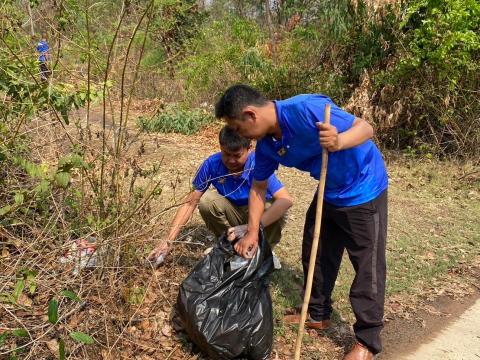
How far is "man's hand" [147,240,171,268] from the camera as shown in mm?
3240

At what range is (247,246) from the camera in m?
2.95

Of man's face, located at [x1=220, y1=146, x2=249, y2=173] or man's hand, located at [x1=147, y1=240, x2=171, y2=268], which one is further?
man's face, located at [x1=220, y1=146, x2=249, y2=173]

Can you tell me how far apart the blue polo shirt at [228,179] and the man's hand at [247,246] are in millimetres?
693

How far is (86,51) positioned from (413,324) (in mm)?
2958

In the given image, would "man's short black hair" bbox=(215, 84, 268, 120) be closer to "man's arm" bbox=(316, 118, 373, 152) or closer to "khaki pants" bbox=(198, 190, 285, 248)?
"man's arm" bbox=(316, 118, 373, 152)

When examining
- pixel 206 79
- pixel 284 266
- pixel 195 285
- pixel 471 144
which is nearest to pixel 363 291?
pixel 195 285

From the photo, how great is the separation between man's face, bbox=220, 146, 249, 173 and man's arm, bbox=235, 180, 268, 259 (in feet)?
1.57

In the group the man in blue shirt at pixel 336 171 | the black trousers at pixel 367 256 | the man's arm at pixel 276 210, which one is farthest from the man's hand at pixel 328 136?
the man's arm at pixel 276 210

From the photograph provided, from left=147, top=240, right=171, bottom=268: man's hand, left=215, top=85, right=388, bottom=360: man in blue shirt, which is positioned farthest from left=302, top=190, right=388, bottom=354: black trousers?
left=147, top=240, right=171, bottom=268: man's hand

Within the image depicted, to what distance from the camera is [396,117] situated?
7793mm

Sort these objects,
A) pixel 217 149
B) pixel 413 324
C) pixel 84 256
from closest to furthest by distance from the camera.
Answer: pixel 84 256
pixel 413 324
pixel 217 149

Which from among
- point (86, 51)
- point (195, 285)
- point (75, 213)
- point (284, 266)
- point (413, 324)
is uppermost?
point (86, 51)

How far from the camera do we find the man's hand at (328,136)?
7.82ft

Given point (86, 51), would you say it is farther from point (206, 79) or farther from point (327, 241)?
point (206, 79)
